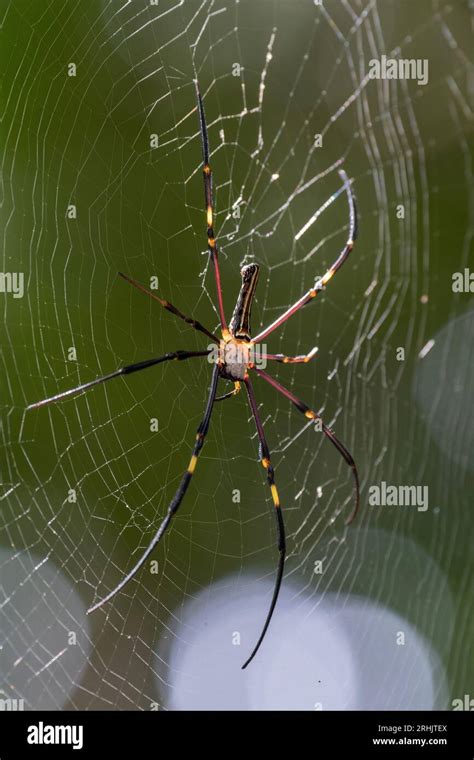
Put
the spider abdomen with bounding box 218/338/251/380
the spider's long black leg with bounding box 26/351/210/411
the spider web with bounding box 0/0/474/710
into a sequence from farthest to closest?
the spider web with bounding box 0/0/474/710, the spider abdomen with bounding box 218/338/251/380, the spider's long black leg with bounding box 26/351/210/411

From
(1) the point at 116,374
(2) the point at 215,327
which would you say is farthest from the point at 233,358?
(1) the point at 116,374

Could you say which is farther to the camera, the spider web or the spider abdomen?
the spider web

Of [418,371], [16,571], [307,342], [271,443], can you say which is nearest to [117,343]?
[16,571]

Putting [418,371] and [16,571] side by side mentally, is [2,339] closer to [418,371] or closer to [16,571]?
[16,571]

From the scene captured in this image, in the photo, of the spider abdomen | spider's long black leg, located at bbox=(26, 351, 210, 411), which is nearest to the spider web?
the spider abdomen

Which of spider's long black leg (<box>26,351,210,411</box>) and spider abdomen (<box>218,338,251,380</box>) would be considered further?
spider abdomen (<box>218,338,251,380</box>)

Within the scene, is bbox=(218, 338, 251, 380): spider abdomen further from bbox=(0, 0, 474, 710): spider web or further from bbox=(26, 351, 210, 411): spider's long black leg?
bbox=(0, 0, 474, 710): spider web

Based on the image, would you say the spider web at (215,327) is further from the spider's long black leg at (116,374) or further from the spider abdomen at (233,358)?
the spider's long black leg at (116,374)

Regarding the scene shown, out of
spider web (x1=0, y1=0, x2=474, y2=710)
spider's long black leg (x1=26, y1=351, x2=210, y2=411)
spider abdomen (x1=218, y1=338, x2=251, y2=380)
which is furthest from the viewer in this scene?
spider web (x1=0, y1=0, x2=474, y2=710)

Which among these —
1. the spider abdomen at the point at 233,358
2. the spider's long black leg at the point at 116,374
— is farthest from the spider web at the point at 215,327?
the spider's long black leg at the point at 116,374
